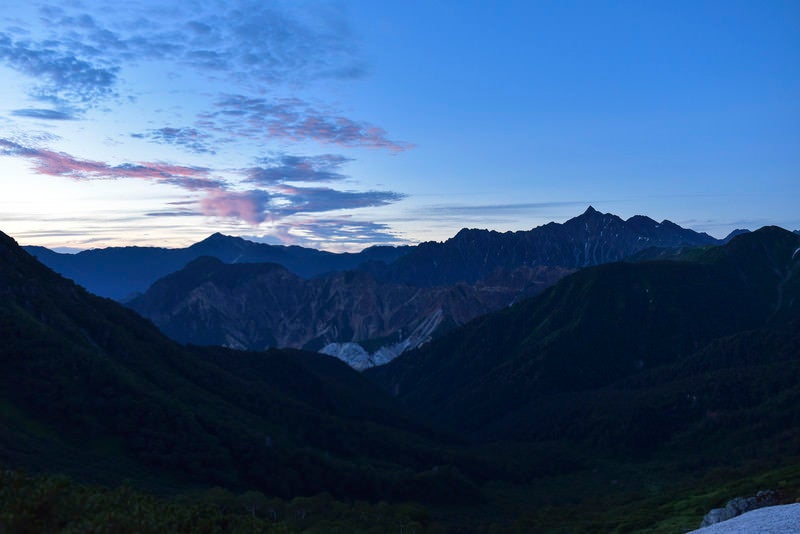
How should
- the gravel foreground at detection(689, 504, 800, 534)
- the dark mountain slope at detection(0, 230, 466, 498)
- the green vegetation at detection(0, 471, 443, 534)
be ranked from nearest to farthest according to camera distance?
the green vegetation at detection(0, 471, 443, 534), the gravel foreground at detection(689, 504, 800, 534), the dark mountain slope at detection(0, 230, 466, 498)

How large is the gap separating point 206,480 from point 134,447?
17.2 m

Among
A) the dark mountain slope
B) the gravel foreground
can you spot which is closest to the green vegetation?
the gravel foreground

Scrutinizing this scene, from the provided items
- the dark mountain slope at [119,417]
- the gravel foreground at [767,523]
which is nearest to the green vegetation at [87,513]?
the gravel foreground at [767,523]

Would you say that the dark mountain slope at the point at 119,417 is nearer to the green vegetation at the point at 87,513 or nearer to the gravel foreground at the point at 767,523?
the green vegetation at the point at 87,513

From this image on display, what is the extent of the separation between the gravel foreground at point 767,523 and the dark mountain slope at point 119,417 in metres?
101

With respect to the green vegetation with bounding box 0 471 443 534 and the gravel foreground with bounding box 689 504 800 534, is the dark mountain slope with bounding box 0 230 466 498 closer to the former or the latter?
the green vegetation with bounding box 0 471 443 534

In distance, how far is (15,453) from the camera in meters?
106

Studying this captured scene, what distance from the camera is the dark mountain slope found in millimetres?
129375

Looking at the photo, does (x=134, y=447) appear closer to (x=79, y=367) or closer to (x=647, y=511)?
(x=79, y=367)

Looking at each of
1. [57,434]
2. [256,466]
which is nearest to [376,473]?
[256,466]

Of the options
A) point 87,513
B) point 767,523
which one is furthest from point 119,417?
point 767,523

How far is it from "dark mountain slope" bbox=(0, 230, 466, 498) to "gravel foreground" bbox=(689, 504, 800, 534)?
3977 inches

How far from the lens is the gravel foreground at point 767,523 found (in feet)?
162

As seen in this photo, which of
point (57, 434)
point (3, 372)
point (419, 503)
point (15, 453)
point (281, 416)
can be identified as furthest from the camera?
point (281, 416)
